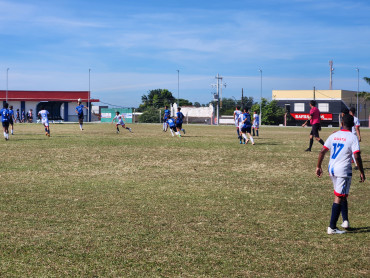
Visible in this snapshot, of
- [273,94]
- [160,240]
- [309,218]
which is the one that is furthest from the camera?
[273,94]

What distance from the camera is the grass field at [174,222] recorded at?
5840mm

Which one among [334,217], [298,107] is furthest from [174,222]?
[298,107]

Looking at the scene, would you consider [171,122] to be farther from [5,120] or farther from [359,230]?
[359,230]

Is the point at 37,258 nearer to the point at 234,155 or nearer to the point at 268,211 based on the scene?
the point at 268,211

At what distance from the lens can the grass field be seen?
19.2 feet

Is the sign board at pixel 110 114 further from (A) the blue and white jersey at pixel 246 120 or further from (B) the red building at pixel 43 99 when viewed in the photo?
(A) the blue and white jersey at pixel 246 120

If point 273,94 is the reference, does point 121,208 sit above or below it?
below

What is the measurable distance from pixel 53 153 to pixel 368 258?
15026 millimetres

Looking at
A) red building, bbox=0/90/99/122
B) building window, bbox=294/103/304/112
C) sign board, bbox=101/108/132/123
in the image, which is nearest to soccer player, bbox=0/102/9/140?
red building, bbox=0/90/99/122

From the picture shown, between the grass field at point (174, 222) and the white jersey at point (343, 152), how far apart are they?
3.29ft

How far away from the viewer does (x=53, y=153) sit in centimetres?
1900

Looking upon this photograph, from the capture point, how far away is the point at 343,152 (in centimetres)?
754

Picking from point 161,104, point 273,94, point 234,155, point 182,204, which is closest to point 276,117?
point 273,94

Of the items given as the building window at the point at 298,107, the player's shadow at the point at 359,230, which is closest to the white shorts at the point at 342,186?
the player's shadow at the point at 359,230
